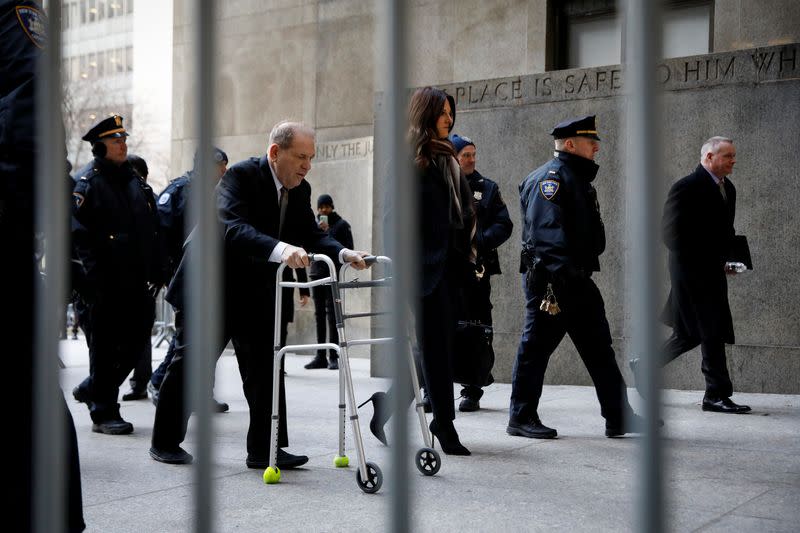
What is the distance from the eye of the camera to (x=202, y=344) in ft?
5.47

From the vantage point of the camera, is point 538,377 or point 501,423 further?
point 501,423

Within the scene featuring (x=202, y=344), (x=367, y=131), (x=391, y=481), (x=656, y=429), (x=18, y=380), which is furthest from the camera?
(x=367, y=131)

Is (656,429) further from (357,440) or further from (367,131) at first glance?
(367,131)

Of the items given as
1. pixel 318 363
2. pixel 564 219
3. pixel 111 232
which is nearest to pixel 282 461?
pixel 564 219

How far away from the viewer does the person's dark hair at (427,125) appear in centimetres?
555

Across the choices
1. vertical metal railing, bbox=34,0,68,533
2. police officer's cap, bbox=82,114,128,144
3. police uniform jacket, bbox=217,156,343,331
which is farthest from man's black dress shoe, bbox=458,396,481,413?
vertical metal railing, bbox=34,0,68,533

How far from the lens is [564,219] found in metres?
6.17

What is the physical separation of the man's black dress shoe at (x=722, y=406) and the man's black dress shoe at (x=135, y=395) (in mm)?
4634

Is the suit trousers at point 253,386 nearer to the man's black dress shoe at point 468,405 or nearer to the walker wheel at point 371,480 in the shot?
the walker wheel at point 371,480

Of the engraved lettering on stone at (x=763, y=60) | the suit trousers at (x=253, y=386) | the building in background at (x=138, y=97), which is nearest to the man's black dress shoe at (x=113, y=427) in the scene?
the suit trousers at (x=253, y=386)

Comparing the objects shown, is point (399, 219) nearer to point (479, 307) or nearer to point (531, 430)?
point (531, 430)

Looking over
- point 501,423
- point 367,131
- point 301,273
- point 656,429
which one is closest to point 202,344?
point 656,429

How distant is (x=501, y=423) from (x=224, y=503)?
2892 mm

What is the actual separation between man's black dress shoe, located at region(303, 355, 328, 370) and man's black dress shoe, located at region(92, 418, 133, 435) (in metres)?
4.58
